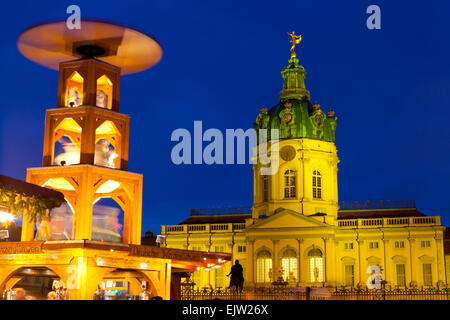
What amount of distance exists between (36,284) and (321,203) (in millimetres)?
27177

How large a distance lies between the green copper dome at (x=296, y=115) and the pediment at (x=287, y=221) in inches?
311

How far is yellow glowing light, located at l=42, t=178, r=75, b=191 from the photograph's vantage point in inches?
1166

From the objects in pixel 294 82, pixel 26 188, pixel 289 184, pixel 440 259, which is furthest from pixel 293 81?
pixel 26 188

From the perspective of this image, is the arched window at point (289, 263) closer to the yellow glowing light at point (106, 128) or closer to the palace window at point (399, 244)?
the palace window at point (399, 244)

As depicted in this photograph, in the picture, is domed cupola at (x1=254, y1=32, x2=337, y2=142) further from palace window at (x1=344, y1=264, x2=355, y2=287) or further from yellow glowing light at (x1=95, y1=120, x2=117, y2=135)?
yellow glowing light at (x1=95, y1=120, x2=117, y2=135)

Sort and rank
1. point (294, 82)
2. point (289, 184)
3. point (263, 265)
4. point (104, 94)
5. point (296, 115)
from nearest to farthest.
→ point (104, 94), point (263, 265), point (289, 184), point (296, 115), point (294, 82)

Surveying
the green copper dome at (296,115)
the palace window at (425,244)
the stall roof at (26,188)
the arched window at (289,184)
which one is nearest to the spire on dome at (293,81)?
the green copper dome at (296,115)

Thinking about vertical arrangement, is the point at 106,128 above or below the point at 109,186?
above

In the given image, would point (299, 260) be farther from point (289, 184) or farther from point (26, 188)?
point (26, 188)

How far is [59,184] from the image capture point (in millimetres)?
30750

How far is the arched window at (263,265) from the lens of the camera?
203 feet

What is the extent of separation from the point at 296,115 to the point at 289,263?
573 inches
